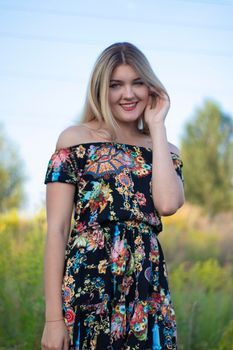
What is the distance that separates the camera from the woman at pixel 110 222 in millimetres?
2703

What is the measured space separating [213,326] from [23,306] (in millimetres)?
1767

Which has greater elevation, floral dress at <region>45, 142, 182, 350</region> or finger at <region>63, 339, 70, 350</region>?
floral dress at <region>45, 142, 182, 350</region>

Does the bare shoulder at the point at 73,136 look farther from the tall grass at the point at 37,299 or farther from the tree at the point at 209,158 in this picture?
the tree at the point at 209,158

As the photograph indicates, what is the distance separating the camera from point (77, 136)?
114 inches

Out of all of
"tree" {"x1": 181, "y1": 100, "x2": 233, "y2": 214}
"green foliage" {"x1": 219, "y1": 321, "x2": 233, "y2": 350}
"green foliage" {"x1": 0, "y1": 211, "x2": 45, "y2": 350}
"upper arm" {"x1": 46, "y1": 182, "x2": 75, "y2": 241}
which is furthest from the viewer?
"tree" {"x1": 181, "y1": 100, "x2": 233, "y2": 214}

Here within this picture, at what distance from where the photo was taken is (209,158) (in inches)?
961

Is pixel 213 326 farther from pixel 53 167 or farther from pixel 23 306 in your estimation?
pixel 53 167

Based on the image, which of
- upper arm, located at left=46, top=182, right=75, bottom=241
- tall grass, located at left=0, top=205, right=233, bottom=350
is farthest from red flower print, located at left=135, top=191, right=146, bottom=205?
tall grass, located at left=0, top=205, right=233, bottom=350

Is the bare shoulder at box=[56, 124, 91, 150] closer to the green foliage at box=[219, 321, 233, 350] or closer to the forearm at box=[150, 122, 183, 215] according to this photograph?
the forearm at box=[150, 122, 183, 215]

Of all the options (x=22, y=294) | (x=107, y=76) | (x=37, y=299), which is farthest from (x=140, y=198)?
(x=22, y=294)

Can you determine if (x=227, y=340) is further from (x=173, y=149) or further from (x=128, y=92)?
(x=128, y=92)

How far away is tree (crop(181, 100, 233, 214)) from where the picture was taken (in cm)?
2378

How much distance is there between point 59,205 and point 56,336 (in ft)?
1.67

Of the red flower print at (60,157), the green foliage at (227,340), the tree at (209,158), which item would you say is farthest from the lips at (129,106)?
the tree at (209,158)
